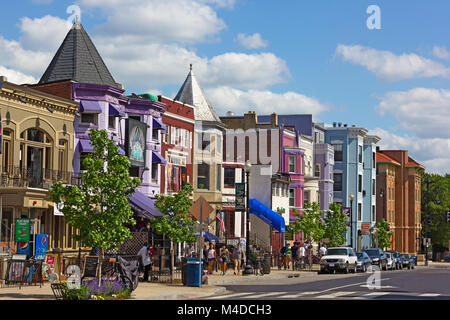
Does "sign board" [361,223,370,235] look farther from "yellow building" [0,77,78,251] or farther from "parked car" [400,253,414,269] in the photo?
"yellow building" [0,77,78,251]

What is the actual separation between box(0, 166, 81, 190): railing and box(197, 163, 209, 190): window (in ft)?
52.7

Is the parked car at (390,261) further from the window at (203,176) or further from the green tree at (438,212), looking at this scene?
the green tree at (438,212)

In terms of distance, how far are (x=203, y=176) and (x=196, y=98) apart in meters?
7.28

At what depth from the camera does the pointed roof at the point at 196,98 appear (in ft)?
200

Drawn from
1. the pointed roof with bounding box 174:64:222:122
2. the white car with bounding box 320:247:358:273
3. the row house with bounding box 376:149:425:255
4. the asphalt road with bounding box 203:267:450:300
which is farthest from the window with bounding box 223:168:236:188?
the row house with bounding box 376:149:425:255

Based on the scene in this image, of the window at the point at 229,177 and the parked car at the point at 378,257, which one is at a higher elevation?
the window at the point at 229,177

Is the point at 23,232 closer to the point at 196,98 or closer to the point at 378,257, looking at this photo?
the point at 196,98

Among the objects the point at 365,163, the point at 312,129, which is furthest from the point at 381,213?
the point at 312,129

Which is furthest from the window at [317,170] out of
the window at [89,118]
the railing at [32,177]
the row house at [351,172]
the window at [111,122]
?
the railing at [32,177]

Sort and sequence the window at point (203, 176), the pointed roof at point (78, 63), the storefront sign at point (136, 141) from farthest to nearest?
the window at point (203, 176) < the storefront sign at point (136, 141) < the pointed roof at point (78, 63)

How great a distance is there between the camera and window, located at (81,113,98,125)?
1758 inches

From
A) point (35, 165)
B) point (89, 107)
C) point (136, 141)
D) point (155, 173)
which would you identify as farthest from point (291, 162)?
point (35, 165)

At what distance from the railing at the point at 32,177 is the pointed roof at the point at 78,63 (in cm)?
605

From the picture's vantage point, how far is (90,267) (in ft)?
95.2
